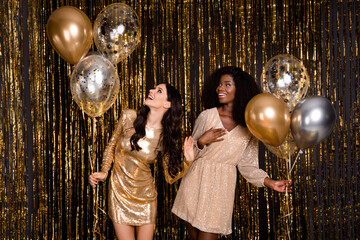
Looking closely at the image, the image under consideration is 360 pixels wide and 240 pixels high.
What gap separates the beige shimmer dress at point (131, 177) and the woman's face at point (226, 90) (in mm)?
416

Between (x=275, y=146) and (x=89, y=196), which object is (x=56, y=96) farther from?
(x=275, y=146)

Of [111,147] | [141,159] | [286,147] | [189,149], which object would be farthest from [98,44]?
[286,147]

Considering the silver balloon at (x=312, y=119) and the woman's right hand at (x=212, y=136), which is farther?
the woman's right hand at (x=212, y=136)

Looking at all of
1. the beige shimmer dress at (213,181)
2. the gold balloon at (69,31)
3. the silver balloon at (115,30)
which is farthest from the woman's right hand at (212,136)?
the gold balloon at (69,31)

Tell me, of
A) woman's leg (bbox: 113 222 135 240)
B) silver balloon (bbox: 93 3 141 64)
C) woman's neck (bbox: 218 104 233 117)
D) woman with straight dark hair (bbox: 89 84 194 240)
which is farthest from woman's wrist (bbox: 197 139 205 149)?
silver balloon (bbox: 93 3 141 64)

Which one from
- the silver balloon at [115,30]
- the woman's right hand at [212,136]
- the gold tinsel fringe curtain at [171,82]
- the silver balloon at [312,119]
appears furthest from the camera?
the gold tinsel fringe curtain at [171,82]

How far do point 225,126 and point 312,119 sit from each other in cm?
50

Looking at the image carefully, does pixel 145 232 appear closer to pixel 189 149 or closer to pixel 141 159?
pixel 141 159

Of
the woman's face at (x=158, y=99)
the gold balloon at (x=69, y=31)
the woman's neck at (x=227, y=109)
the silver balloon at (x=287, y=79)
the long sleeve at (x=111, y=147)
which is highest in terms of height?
the gold balloon at (x=69, y=31)

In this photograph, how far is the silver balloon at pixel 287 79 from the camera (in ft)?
6.44

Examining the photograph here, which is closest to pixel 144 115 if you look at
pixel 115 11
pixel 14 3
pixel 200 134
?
pixel 200 134

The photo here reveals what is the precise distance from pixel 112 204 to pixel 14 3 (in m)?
1.90

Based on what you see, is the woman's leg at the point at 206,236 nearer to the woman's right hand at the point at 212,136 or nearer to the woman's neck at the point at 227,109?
the woman's right hand at the point at 212,136

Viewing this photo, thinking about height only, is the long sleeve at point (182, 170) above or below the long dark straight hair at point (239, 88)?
below
